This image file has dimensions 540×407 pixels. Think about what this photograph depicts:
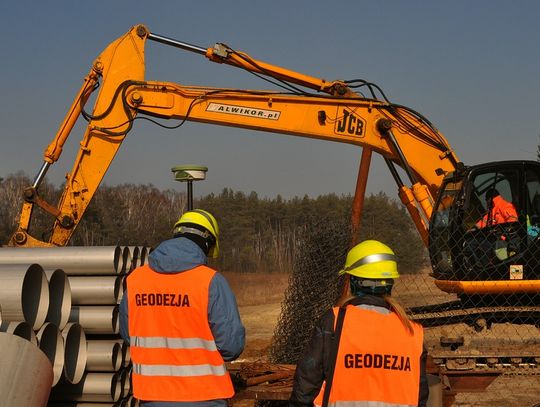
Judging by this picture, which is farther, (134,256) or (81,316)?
(134,256)

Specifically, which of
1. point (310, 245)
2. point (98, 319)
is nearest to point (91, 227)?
point (310, 245)

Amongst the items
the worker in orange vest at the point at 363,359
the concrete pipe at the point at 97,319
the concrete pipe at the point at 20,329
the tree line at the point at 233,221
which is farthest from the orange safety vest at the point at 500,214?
the tree line at the point at 233,221

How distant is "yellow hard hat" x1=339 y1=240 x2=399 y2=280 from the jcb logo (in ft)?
23.3

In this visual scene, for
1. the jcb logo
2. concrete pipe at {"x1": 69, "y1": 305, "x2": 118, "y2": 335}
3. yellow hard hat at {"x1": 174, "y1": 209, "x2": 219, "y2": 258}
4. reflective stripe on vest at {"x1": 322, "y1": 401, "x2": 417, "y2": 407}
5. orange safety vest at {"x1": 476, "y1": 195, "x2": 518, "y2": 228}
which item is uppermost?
the jcb logo

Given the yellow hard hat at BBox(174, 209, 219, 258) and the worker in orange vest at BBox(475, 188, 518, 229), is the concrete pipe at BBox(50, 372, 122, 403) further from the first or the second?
the worker in orange vest at BBox(475, 188, 518, 229)

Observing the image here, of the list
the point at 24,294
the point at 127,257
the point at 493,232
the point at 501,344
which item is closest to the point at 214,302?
the point at 24,294

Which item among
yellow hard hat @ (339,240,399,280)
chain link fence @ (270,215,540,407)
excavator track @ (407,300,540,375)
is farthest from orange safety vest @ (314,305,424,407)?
excavator track @ (407,300,540,375)

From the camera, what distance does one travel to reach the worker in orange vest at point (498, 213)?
999 centimetres

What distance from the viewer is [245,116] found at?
424 inches

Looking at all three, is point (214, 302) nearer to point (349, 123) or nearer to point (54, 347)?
point (54, 347)

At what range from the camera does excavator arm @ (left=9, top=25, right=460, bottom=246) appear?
33.9ft

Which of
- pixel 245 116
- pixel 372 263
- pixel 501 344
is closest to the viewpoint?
pixel 372 263

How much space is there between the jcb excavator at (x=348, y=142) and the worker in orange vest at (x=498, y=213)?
3.3 inches

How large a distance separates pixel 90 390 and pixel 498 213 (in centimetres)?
609
